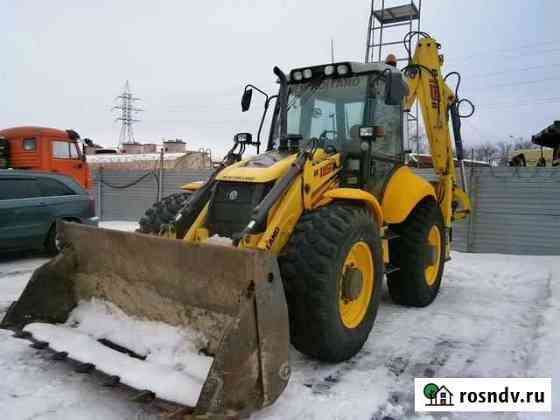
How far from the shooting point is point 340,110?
4.84m

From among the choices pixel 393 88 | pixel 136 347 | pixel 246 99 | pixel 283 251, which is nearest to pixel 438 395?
pixel 283 251

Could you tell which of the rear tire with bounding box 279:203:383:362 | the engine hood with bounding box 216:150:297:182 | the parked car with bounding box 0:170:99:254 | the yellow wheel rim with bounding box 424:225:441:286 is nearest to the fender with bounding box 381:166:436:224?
the yellow wheel rim with bounding box 424:225:441:286

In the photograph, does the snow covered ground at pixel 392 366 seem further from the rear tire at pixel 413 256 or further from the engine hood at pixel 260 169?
the engine hood at pixel 260 169

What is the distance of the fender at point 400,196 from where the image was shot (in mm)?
4828

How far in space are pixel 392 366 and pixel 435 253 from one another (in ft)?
7.58

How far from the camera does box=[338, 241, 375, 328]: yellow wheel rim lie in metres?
3.80

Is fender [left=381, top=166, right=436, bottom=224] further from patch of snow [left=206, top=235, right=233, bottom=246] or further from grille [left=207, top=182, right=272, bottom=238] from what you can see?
patch of snow [left=206, top=235, right=233, bottom=246]

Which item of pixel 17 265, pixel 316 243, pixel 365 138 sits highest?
pixel 365 138

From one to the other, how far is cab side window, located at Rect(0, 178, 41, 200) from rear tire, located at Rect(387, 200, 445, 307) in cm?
619

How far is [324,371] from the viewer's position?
11.8 feet

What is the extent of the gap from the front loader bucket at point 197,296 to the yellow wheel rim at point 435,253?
3127 millimetres

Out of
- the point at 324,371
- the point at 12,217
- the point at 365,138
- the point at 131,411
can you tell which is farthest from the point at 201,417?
the point at 12,217

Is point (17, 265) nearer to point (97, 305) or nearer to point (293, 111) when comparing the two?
point (97, 305)

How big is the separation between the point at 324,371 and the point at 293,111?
2.69m
